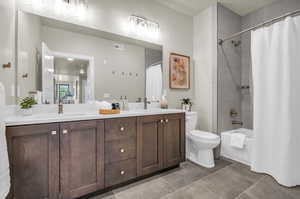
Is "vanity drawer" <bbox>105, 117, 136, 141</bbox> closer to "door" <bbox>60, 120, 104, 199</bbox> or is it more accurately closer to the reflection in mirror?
"door" <bbox>60, 120, 104, 199</bbox>

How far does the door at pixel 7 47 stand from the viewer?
120cm

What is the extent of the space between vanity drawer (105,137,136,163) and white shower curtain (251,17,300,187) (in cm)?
165

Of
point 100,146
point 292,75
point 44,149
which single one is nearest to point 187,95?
point 292,75

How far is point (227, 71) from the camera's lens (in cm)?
262

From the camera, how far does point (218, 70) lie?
2475 millimetres

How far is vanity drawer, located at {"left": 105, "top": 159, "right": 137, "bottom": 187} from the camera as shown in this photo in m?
1.42

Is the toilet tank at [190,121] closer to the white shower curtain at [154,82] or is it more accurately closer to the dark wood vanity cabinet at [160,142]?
the dark wood vanity cabinet at [160,142]

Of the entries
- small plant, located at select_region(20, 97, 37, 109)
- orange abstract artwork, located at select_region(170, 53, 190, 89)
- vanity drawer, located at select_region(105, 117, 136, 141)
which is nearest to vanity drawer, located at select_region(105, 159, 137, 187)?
vanity drawer, located at select_region(105, 117, 136, 141)

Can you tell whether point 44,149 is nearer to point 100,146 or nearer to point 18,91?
point 100,146

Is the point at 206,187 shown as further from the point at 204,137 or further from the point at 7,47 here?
the point at 7,47

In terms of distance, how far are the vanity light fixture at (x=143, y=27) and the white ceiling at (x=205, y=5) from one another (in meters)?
0.47

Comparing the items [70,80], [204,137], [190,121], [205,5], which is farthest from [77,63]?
[205,5]

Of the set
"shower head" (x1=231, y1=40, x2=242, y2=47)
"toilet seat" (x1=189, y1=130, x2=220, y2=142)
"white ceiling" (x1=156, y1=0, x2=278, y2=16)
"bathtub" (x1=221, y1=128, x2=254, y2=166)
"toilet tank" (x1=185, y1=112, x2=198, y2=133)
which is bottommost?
"bathtub" (x1=221, y1=128, x2=254, y2=166)

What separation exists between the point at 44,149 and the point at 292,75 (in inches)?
104
